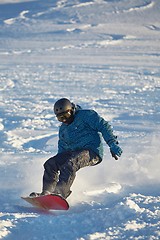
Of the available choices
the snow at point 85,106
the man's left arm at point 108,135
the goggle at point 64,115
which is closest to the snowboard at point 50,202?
the snow at point 85,106

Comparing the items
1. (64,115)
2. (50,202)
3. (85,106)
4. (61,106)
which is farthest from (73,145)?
(85,106)

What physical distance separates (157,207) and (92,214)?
61 cm

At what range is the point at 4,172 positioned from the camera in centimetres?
582

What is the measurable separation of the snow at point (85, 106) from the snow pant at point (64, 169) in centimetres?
24

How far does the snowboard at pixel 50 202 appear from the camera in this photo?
13.8ft

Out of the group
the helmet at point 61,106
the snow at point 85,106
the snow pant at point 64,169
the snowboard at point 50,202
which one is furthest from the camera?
the helmet at point 61,106

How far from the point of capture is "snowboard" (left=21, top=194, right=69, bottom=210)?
4199mm

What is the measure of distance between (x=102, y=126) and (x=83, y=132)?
23 centimetres

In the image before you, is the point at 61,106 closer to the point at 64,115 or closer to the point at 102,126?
the point at 64,115

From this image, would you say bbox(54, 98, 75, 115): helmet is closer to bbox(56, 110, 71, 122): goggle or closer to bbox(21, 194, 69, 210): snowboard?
bbox(56, 110, 71, 122): goggle

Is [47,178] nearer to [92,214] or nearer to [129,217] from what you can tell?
[92,214]

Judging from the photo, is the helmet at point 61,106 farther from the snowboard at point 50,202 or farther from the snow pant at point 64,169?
the snowboard at point 50,202

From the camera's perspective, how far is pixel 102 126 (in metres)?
4.59

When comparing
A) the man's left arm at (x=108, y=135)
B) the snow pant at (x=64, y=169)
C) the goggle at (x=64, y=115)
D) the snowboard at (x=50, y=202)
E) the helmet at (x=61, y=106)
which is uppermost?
the helmet at (x=61, y=106)
